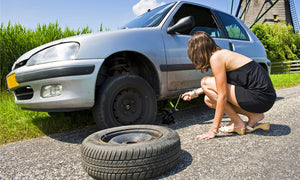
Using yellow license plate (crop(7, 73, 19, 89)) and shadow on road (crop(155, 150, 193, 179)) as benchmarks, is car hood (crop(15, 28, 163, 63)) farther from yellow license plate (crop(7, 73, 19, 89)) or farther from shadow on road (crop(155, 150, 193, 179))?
shadow on road (crop(155, 150, 193, 179))

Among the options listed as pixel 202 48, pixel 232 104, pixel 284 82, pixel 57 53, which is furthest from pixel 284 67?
pixel 57 53

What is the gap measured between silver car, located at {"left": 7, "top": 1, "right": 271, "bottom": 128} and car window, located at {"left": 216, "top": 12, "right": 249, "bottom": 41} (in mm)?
947

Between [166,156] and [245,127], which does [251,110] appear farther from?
[166,156]

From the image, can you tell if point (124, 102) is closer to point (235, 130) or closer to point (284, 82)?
point (235, 130)

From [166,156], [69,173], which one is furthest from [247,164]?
[69,173]

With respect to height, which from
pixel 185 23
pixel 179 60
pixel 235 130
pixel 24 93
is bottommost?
pixel 235 130

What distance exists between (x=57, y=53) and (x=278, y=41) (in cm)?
2221

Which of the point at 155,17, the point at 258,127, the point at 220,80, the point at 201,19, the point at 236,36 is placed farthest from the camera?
the point at 236,36

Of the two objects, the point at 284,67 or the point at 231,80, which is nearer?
the point at 231,80

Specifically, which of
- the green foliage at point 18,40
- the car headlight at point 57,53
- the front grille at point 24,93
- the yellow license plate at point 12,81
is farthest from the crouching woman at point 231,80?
the green foliage at point 18,40

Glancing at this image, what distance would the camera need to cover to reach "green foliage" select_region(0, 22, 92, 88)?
17.4ft

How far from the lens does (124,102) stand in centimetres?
240

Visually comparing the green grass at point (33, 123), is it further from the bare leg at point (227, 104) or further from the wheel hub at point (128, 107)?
the bare leg at point (227, 104)

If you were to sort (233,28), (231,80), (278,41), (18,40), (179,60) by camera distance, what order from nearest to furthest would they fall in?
(231,80) < (179,60) < (233,28) < (18,40) < (278,41)
